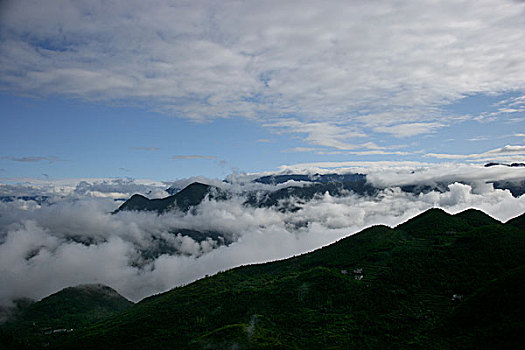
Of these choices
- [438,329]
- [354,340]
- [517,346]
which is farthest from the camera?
[354,340]

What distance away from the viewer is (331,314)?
617 feet

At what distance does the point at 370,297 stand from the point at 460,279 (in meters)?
54.0

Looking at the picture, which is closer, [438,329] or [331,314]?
[438,329]

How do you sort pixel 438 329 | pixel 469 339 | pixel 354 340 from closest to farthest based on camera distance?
pixel 469 339 → pixel 438 329 → pixel 354 340

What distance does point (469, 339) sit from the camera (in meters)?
123

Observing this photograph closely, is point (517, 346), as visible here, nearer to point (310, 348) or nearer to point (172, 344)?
point (310, 348)

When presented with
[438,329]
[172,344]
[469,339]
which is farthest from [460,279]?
[172,344]

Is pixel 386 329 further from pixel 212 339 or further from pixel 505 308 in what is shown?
pixel 212 339

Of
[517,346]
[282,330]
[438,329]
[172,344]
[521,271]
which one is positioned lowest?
[172,344]

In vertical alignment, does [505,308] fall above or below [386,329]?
above

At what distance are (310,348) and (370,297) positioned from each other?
62.8 metres

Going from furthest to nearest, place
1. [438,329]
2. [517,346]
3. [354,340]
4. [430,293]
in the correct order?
[430,293]
[354,340]
[438,329]
[517,346]

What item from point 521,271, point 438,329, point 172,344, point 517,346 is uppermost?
point 521,271

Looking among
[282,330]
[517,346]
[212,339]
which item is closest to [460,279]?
[517,346]
